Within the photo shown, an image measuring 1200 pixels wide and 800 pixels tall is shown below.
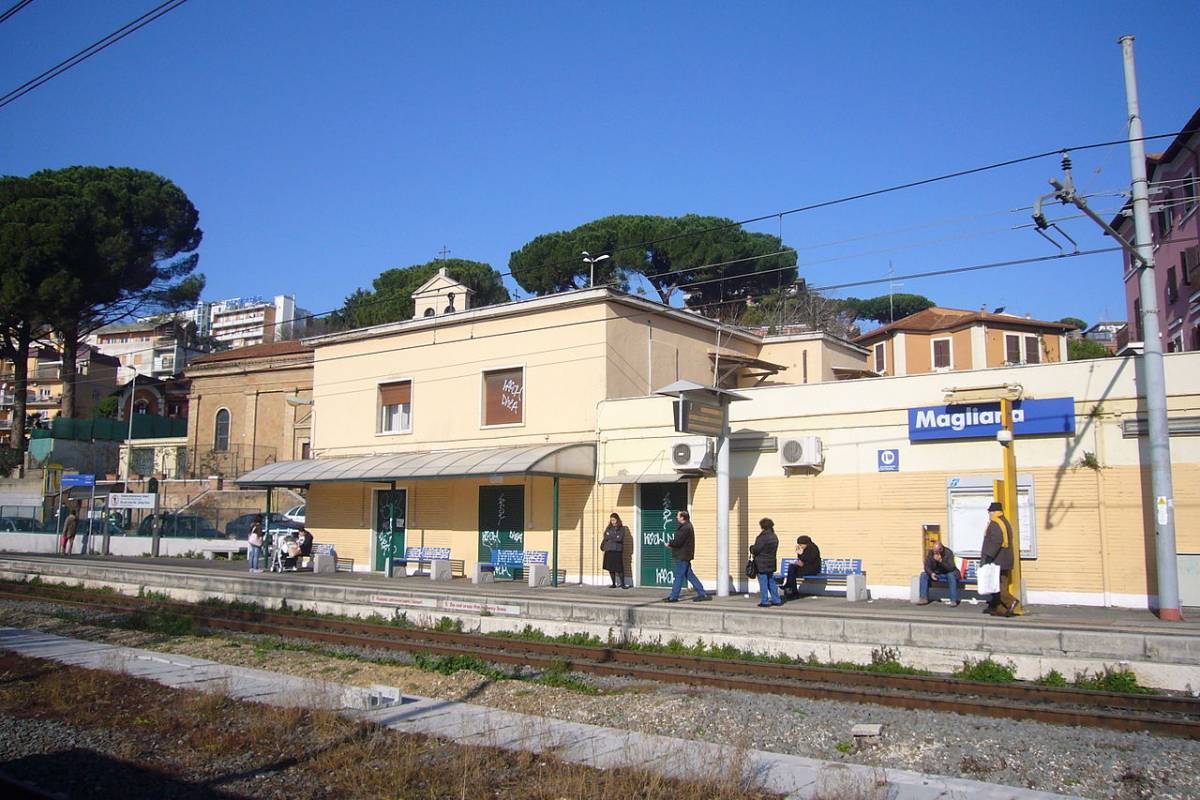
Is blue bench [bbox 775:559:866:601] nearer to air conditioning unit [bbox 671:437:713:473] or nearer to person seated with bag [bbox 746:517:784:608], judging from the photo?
person seated with bag [bbox 746:517:784:608]

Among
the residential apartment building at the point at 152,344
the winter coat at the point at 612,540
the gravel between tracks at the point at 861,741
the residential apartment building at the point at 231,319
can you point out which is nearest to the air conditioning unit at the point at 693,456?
the winter coat at the point at 612,540

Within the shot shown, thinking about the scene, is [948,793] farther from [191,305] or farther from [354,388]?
[191,305]

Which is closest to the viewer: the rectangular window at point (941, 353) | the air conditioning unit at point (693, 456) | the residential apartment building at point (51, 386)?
the air conditioning unit at point (693, 456)

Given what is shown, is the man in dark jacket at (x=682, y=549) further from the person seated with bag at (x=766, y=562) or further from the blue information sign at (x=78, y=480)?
the blue information sign at (x=78, y=480)

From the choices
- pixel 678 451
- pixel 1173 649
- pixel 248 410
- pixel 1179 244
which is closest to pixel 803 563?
pixel 678 451

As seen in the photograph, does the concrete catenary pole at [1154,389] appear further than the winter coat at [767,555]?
No

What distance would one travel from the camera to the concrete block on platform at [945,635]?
1238cm

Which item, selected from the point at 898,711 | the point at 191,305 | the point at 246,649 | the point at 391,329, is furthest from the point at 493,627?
the point at 191,305

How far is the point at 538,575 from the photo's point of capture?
73.2 feet

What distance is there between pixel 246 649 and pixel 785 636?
8.61 m

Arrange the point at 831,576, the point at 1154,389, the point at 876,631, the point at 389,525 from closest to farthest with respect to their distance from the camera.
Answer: the point at 876,631 < the point at 1154,389 < the point at 831,576 < the point at 389,525

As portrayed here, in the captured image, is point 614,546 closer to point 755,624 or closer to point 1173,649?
point 755,624

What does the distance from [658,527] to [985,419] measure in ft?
25.2

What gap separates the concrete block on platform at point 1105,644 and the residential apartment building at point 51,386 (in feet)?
239
